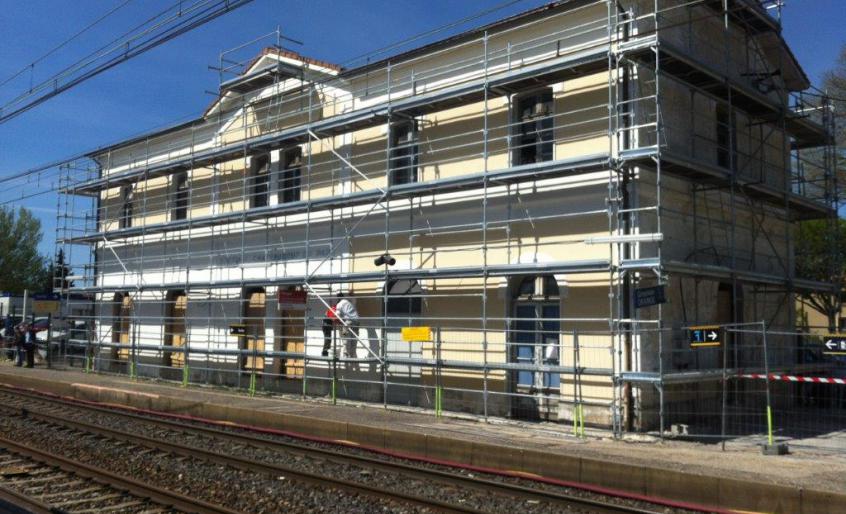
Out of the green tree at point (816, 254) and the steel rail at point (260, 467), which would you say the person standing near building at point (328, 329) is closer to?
the steel rail at point (260, 467)

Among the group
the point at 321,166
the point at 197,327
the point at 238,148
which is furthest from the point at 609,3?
the point at 197,327

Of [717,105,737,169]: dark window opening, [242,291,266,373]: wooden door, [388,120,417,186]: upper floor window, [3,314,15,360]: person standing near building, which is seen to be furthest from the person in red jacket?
[3,314,15,360]: person standing near building

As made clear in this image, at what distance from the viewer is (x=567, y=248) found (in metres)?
15.2

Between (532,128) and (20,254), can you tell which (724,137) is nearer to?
(532,128)

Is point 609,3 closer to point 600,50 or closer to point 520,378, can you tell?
point 600,50

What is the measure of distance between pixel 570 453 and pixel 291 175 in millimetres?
13075

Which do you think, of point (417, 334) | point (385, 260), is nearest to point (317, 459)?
point (417, 334)

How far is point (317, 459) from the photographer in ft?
38.6

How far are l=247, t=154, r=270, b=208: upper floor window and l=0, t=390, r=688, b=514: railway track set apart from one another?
760 centimetres

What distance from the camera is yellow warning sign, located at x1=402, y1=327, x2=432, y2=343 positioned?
15.5 meters

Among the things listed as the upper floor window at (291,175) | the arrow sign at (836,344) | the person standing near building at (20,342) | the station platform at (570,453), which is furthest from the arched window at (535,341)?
the person standing near building at (20,342)

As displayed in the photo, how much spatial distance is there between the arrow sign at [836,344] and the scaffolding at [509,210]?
2093 millimetres

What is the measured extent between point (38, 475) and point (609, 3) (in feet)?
39.4

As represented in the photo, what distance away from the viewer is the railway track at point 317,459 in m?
9.12
